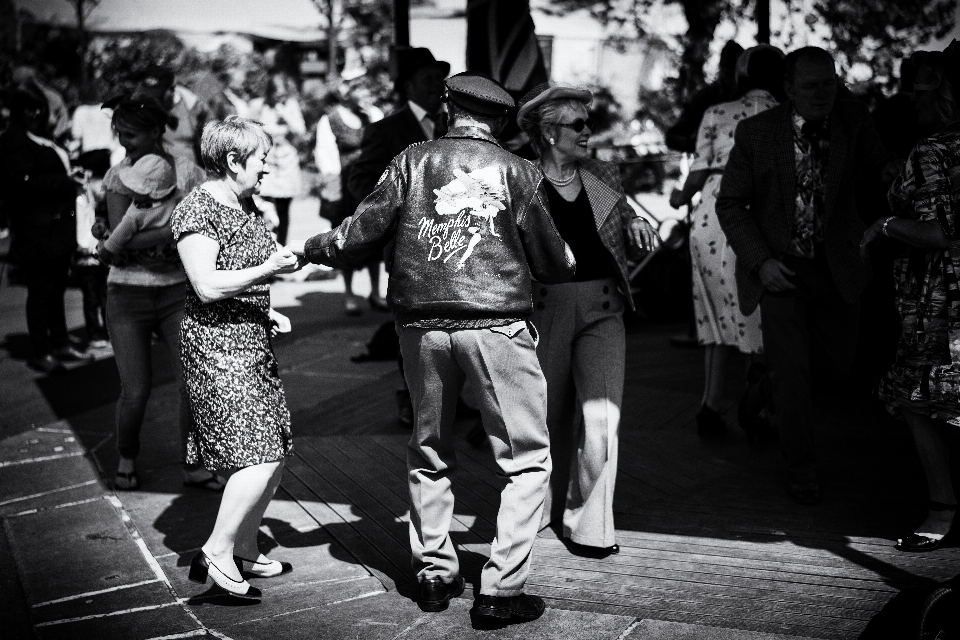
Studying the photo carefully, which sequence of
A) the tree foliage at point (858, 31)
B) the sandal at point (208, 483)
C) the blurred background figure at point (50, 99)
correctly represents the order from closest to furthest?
the sandal at point (208, 483), the blurred background figure at point (50, 99), the tree foliage at point (858, 31)

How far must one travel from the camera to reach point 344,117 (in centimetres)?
989

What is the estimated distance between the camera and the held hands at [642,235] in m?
4.36

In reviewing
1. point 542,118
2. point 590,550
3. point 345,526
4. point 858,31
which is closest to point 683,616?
point 590,550

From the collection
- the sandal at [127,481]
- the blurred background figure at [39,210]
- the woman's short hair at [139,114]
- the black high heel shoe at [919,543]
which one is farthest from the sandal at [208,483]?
the blurred background figure at [39,210]

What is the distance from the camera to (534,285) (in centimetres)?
451

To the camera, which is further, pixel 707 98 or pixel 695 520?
pixel 707 98

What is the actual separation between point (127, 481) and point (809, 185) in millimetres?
3474

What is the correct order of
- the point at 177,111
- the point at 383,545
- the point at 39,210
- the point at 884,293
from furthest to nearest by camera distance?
the point at 39,210 → the point at 177,111 → the point at 884,293 → the point at 383,545

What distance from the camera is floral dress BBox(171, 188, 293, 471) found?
13.3 ft

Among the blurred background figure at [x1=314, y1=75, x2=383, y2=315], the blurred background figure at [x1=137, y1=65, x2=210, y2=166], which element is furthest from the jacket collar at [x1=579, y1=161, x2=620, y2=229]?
the blurred background figure at [x1=314, y1=75, x2=383, y2=315]

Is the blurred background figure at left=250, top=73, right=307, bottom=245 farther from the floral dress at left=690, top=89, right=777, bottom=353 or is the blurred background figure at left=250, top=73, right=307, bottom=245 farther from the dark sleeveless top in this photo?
the dark sleeveless top

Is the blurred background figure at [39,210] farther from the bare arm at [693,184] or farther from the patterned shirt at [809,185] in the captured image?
the patterned shirt at [809,185]

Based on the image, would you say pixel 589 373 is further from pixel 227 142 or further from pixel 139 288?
pixel 139 288

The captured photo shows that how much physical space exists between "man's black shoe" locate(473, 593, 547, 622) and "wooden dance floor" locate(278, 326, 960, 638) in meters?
0.19
